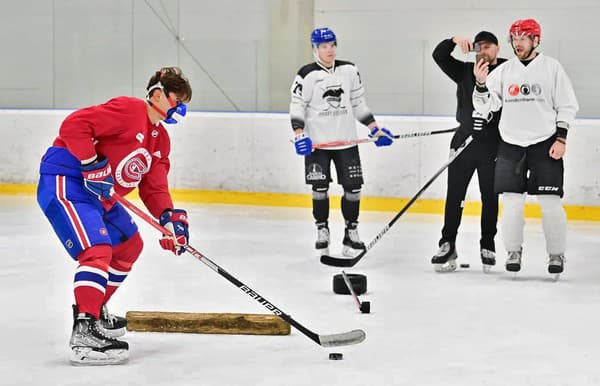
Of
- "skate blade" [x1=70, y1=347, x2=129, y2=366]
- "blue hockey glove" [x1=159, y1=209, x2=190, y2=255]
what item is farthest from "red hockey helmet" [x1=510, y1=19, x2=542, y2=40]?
"skate blade" [x1=70, y1=347, x2=129, y2=366]

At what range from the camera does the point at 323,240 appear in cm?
551

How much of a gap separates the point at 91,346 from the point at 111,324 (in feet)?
1.16

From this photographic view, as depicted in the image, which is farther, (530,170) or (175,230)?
(530,170)

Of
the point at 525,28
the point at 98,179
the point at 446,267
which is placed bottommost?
the point at 446,267

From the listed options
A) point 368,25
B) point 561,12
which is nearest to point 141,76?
point 368,25

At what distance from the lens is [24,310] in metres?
3.95

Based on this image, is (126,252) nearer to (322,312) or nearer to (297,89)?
(322,312)

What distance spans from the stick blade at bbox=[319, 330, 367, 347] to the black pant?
186 centimetres

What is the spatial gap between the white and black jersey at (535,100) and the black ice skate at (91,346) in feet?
7.61

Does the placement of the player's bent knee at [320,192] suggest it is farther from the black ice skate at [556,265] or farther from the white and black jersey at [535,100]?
the black ice skate at [556,265]

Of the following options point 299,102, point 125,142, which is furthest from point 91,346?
point 299,102

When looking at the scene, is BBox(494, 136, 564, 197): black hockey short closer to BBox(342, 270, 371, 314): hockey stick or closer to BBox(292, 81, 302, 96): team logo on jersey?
BBox(342, 270, 371, 314): hockey stick

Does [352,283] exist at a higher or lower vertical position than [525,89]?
lower

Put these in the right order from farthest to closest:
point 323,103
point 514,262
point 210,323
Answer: point 323,103 → point 514,262 → point 210,323
